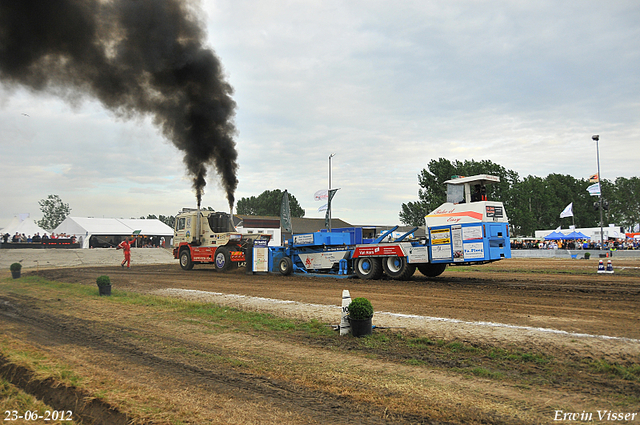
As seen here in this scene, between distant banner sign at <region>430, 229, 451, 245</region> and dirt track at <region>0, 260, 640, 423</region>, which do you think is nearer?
dirt track at <region>0, 260, 640, 423</region>

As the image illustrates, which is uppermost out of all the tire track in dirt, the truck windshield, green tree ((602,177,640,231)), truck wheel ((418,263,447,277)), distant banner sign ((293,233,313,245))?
green tree ((602,177,640,231))

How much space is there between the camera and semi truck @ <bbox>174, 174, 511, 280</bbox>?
1433 cm

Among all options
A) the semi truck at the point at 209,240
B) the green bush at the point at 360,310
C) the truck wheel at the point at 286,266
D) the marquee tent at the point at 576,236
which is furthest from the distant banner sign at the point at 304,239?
the marquee tent at the point at 576,236

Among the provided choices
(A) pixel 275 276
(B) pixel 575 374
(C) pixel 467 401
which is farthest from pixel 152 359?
(A) pixel 275 276

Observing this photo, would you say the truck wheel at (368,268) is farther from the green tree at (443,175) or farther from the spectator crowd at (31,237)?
the green tree at (443,175)

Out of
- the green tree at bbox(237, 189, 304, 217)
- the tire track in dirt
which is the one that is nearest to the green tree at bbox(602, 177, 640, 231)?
the green tree at bbox(237, 189, 304, 217)

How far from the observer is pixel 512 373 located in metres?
5.22

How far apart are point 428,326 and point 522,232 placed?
71.0 meters

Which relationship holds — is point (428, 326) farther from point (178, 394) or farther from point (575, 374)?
point (178, 394)

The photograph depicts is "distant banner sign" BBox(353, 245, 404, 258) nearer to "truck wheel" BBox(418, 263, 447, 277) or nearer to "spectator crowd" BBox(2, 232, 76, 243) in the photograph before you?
"truck wheel" BBox(418, 263, 447, 277)

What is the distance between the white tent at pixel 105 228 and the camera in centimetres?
5156

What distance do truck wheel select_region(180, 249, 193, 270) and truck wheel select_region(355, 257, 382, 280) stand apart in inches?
428

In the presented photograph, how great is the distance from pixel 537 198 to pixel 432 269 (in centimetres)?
7407

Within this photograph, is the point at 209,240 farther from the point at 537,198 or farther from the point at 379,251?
the point at 537,198
